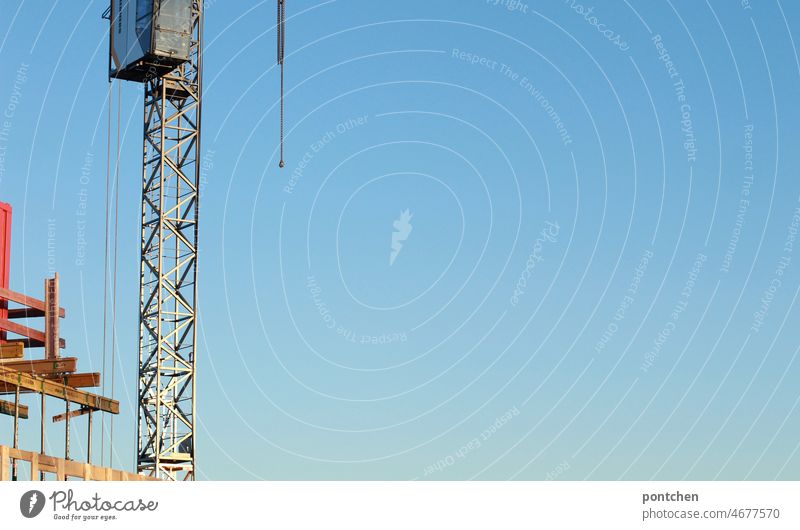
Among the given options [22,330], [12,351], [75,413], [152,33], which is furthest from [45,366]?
[152,33]

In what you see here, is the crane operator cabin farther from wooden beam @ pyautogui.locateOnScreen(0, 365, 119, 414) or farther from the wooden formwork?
the wooden formwork

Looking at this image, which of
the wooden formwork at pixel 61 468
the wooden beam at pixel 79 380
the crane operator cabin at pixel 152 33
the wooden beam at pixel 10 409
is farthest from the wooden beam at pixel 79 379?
the crane operator cabin at pixel 152 33

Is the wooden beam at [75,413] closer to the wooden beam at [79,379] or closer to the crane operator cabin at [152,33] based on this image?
the wooden beam at [79,379]

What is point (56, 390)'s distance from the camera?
4666 centimetres

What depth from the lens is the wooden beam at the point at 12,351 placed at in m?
44.1

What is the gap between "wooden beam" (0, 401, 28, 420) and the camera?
1875 inches

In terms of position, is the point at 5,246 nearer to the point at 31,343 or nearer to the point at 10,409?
the point at 31,343

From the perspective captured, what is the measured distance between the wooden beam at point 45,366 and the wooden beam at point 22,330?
2.85 m

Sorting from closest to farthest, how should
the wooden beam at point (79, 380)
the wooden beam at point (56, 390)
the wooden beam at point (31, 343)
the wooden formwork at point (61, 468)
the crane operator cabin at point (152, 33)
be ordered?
the wooden formwork at point (61, 468) → the wooden beam at point (56, 390) → the wooden beam at point (79, 380) → the wooden beam at point (31, 343) → the crane operator cabin at point (152, 33)

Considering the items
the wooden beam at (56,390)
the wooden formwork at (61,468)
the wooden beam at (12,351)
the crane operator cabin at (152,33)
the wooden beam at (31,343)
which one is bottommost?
the wooden formwork at (61,468)

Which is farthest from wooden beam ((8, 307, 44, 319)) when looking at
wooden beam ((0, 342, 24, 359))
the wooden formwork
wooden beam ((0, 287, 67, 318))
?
the wooden formwork

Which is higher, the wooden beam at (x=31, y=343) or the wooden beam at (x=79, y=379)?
the wooden beam at (x=31, y=343)
